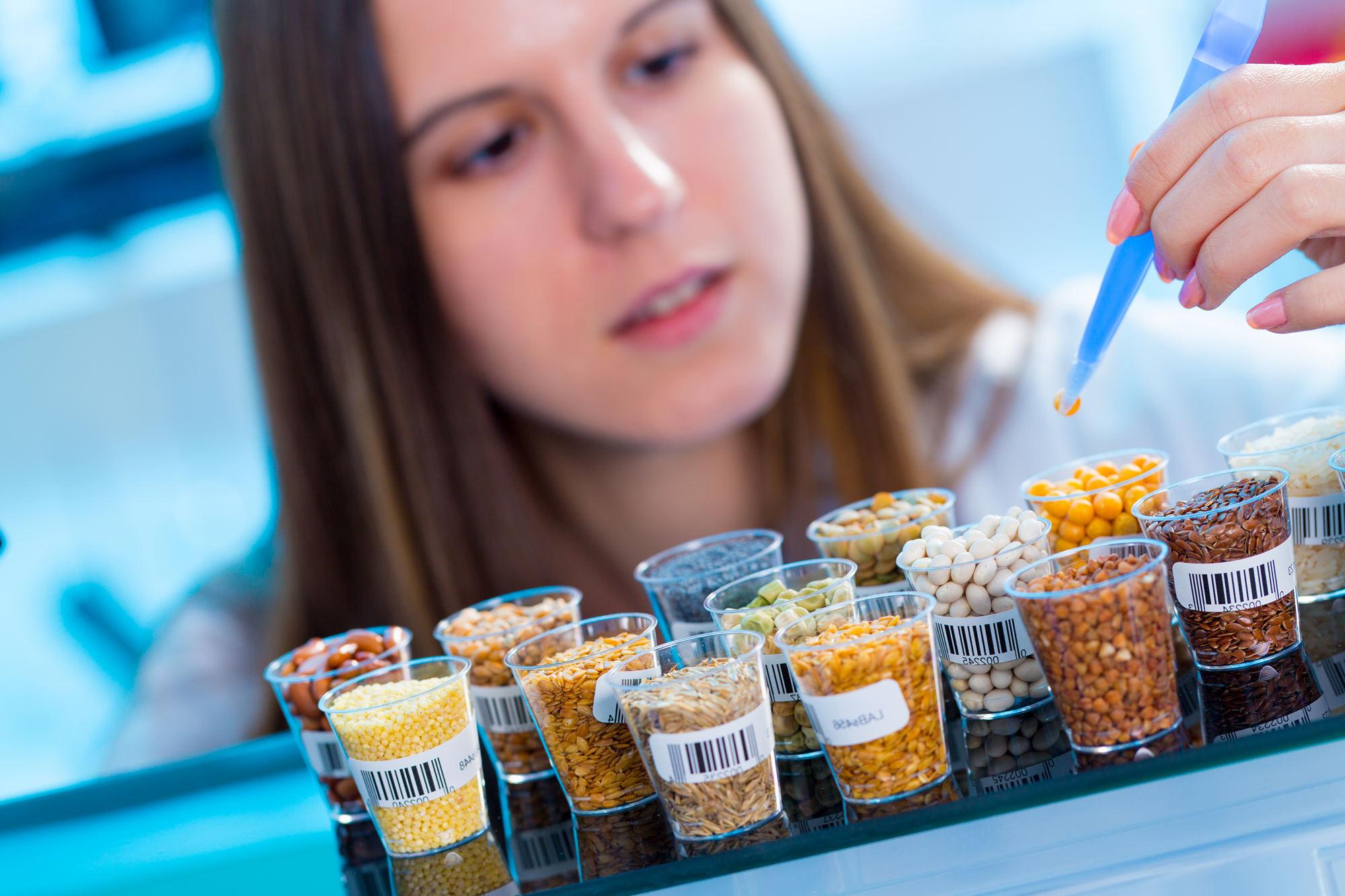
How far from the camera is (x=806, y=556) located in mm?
1288

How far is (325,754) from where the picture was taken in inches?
33.9

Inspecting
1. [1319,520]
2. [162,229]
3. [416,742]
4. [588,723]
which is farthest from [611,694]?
[162,229]

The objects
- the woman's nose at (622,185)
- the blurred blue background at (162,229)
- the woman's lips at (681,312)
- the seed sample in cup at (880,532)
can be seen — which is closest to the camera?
the seed sample in cup at (880,532)

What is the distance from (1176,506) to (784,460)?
42.6 inches

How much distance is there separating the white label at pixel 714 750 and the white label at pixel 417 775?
0.55 feet

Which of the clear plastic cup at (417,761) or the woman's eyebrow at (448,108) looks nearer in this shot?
the clear plastic cup at (417,761)

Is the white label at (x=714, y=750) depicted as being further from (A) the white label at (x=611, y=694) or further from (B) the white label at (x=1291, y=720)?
(B) the white label at (x=1291, y=720)

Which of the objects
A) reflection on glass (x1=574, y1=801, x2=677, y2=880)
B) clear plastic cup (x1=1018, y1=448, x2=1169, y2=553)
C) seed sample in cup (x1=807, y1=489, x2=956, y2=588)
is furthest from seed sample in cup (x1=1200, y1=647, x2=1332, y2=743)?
reflection on glass (x1=574, y1=801, x2=677, y2=880)

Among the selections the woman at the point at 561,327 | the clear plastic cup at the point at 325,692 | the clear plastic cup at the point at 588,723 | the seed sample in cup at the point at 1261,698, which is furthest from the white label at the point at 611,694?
the woman at the point at 561,327

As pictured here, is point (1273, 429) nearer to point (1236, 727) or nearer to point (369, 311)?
point (1236, 727)

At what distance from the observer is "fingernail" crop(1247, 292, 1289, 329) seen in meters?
0.72

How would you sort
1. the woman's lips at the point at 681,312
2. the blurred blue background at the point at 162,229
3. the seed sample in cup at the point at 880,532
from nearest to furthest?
the seed sample in cup at the point at 880,532
the woman's lips at the point at 681,312
the blurred blue background at the point at 162,229

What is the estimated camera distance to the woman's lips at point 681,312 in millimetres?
1422

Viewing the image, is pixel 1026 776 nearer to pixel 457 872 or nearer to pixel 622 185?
pixel 457 872
